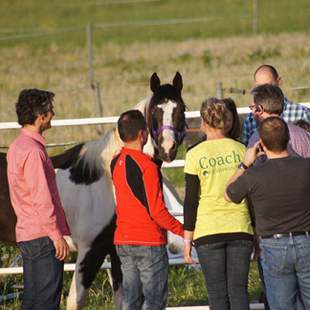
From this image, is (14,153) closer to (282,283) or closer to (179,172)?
(282,283)

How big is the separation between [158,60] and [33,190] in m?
18.7

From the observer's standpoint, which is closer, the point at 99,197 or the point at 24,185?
the point at 24,185

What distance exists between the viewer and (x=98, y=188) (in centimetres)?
704

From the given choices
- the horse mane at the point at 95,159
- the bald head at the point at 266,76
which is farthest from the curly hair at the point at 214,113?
the horse mane at the point at 95,159

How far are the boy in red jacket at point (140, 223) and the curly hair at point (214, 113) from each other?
1.43 feet

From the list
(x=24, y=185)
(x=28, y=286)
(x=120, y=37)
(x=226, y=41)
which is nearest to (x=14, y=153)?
(x=24, y=185)

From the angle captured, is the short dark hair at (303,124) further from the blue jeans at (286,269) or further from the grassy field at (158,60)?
the grassy field at (158,60)

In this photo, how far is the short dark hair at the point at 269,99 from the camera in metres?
5.76

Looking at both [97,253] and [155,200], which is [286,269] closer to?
[155,200]

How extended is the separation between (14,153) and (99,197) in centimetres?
132

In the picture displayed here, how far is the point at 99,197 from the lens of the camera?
7.03 meters

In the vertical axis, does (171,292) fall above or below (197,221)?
below

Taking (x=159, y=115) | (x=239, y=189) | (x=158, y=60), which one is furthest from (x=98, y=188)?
(x=158, y=60)

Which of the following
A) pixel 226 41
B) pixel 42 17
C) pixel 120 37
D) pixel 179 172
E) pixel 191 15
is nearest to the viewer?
pixel 179 172
